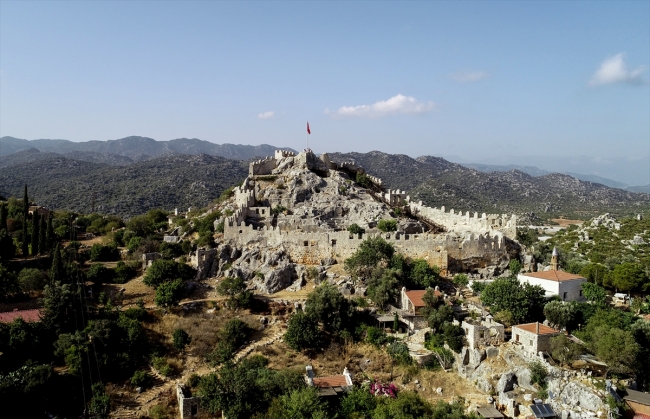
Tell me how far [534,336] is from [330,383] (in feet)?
32.9

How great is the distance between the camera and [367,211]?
37.0m

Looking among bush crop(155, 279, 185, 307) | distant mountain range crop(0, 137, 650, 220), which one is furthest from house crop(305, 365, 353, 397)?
distant mountain range crop(0, 137, 650, 220)

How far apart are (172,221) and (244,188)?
8172 millimetres

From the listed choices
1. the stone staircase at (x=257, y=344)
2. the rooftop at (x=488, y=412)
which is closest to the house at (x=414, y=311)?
the rooftop at (x=488, y=412)

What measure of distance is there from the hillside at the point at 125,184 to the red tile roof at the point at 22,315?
1967 inches

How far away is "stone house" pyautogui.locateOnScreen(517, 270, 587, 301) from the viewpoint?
27.4 m

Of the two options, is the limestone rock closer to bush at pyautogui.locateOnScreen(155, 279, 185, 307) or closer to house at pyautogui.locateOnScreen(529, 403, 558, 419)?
house at pyautogui.locateOnScreen(529, 403, 558, 419)

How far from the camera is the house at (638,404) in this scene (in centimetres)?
1955

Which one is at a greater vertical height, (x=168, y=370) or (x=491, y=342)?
(x=491, y=342)

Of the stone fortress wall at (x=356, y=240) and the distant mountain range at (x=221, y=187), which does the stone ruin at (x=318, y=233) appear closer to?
the stone fortress wall at (x=356, y=240)

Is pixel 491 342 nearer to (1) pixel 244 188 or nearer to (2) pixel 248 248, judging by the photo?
(2) pixel 248 248

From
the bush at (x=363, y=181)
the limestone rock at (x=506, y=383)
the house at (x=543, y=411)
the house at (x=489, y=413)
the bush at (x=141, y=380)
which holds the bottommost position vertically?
the bush at (x=141, y=380)

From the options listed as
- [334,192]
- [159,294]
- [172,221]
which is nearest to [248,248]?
[159,294]

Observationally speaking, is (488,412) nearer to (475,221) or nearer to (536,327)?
(536,327)
